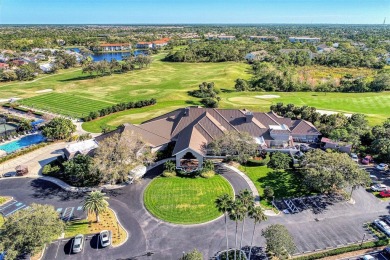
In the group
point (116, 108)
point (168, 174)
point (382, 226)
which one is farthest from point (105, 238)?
point (116, 108)

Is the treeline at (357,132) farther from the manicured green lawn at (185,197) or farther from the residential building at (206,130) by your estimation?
the manicured green lawn at (185,197)

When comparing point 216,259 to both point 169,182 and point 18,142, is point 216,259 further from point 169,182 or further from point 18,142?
point 18,142

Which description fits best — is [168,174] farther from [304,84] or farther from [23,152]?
[304,84]

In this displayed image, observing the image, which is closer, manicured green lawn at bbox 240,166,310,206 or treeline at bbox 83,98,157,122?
manicured green lawn at bbox 240,166,310,206

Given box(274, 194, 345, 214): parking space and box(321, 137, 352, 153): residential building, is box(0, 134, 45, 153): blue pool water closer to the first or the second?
box(274, 194, 345, 214): parking space

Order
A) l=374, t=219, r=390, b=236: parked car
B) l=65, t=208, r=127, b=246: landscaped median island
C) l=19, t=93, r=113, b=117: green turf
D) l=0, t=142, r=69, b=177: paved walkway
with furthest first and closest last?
l=19, t=93, r=113, b=117: green turf < l=0, t=142, r=69, b=177: paved walkway < l=374, t=219, r=390, b=236: parked car < l=65, t=208, r=127, b=246: landscaped median island

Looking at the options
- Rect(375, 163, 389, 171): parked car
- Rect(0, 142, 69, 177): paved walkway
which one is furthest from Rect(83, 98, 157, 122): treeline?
Rect(375, 163, 389, 171): parked car
